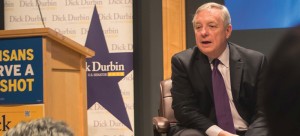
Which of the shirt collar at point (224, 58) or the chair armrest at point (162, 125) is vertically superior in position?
the shirt collar at point (224, 58)

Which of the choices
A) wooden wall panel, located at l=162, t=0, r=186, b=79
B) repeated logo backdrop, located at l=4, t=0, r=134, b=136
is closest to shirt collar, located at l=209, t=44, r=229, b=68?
wooden wall panel, located at l=162, t=0, r=186, b=79

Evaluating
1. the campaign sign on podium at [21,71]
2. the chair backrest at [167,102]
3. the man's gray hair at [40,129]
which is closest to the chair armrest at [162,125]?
the chair backrest at [167,102]

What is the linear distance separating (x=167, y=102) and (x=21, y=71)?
51.4 inches

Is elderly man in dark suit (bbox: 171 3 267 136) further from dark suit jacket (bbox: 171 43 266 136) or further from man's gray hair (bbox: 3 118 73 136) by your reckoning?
man's gray hair (bbox: 3 118 73 136)

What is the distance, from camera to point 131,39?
164 inches


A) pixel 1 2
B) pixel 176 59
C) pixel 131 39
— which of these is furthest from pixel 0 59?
pixel 1 2

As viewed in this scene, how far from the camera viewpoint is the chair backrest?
3.02 m

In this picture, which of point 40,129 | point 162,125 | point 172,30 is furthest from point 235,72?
point 40,129

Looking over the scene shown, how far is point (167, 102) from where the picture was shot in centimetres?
305

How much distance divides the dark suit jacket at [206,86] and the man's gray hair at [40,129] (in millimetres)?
1537

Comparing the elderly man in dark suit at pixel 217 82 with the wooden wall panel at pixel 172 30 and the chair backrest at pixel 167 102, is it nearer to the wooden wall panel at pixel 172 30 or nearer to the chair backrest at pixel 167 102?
the chair backrest at pixel 167 102

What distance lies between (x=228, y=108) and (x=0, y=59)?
4.60 ft

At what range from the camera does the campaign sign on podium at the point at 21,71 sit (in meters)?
2.02

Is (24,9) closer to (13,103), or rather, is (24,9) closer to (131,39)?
(131,39)
